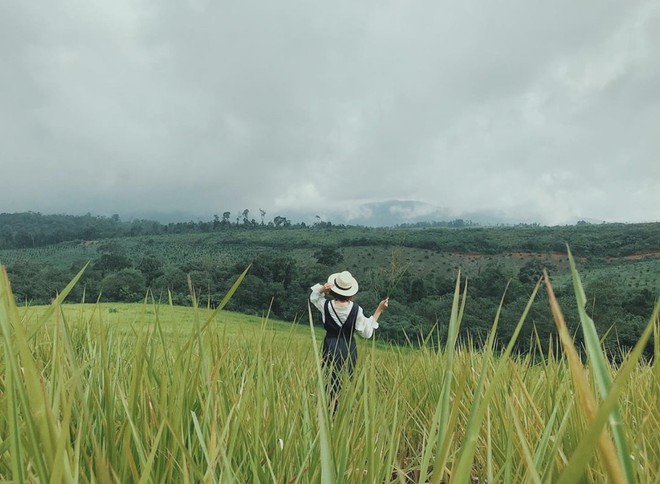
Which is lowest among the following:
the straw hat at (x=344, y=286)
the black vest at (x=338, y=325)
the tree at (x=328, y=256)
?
the tree at (x=328, y=256)

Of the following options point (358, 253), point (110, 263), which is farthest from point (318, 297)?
point (110, 263)

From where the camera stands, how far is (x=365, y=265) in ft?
247

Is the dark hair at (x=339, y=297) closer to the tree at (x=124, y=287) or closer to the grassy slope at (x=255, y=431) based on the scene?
the grassy slope at (x=255, y=431)

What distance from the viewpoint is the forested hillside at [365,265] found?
49000 mm

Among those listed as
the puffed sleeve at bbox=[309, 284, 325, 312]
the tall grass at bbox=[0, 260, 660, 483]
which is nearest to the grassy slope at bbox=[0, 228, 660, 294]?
the puffed sleeve at bbox=[309, 284, 325, 312]

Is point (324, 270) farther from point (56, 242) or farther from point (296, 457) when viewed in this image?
point (56, 242)

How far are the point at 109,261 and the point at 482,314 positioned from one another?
5783 cm

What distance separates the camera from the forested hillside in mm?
49000

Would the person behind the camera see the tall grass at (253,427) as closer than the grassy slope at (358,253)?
Yes

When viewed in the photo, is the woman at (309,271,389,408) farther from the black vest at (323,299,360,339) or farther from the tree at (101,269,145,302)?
the tree at (101,269,145,302)

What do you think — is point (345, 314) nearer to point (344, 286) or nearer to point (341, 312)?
point (341, 312)

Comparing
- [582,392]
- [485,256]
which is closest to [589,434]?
[582,392]

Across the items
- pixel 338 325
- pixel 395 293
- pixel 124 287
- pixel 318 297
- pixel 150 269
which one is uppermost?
pixel 318 297

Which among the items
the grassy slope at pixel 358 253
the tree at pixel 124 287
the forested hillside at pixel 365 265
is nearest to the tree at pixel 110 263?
the forested hillside at pixel 365 265
